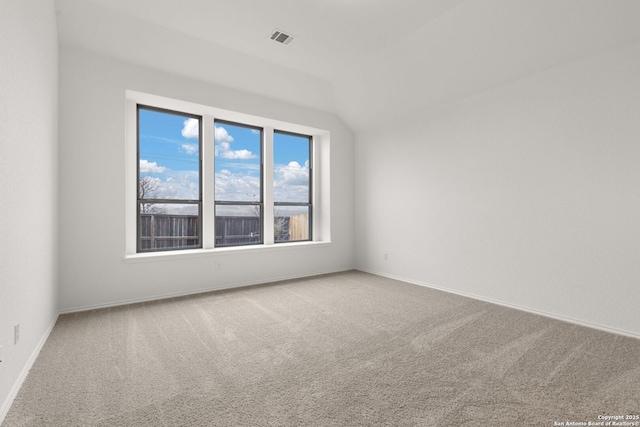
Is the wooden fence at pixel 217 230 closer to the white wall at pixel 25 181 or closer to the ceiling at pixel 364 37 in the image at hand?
the white wall at pixel 25 181

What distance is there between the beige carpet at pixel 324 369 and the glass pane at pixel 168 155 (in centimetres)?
161

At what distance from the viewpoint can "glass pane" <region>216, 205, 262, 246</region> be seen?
4586mm

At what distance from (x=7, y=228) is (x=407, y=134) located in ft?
14.7

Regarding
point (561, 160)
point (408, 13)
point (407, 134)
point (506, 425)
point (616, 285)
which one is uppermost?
point (408, 13)

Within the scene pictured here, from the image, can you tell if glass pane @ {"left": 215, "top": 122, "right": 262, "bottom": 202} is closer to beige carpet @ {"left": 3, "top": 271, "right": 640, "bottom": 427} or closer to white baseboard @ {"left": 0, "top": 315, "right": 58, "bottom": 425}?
beige carpet @ {"left": 3, "top": 271, "right": 640, "bottom": 427}

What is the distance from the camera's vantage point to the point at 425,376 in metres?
1.99

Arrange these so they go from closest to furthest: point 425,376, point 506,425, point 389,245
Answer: point 506,425
point 425,376
point 389,245

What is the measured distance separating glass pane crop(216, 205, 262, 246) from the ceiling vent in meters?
2.41

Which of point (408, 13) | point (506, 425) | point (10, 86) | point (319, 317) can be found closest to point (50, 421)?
point (10, 86)

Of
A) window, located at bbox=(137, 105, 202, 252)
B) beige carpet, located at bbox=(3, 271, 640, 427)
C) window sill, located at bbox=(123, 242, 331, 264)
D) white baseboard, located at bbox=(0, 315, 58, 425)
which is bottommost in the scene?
beige carpet, located at bbox=(3, 271, 640, 427)

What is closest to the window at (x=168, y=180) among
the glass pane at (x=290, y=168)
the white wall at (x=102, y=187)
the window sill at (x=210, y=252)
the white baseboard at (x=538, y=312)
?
the window sill at (x=210, y=252)

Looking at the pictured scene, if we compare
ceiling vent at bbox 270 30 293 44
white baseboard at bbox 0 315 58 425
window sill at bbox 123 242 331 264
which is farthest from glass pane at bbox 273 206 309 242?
white baseboard at bbox 0 315 58 425

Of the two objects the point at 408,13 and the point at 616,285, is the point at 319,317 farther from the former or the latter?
the point at 408,13

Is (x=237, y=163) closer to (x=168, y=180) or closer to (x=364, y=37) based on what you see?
(x=168, y=180)
